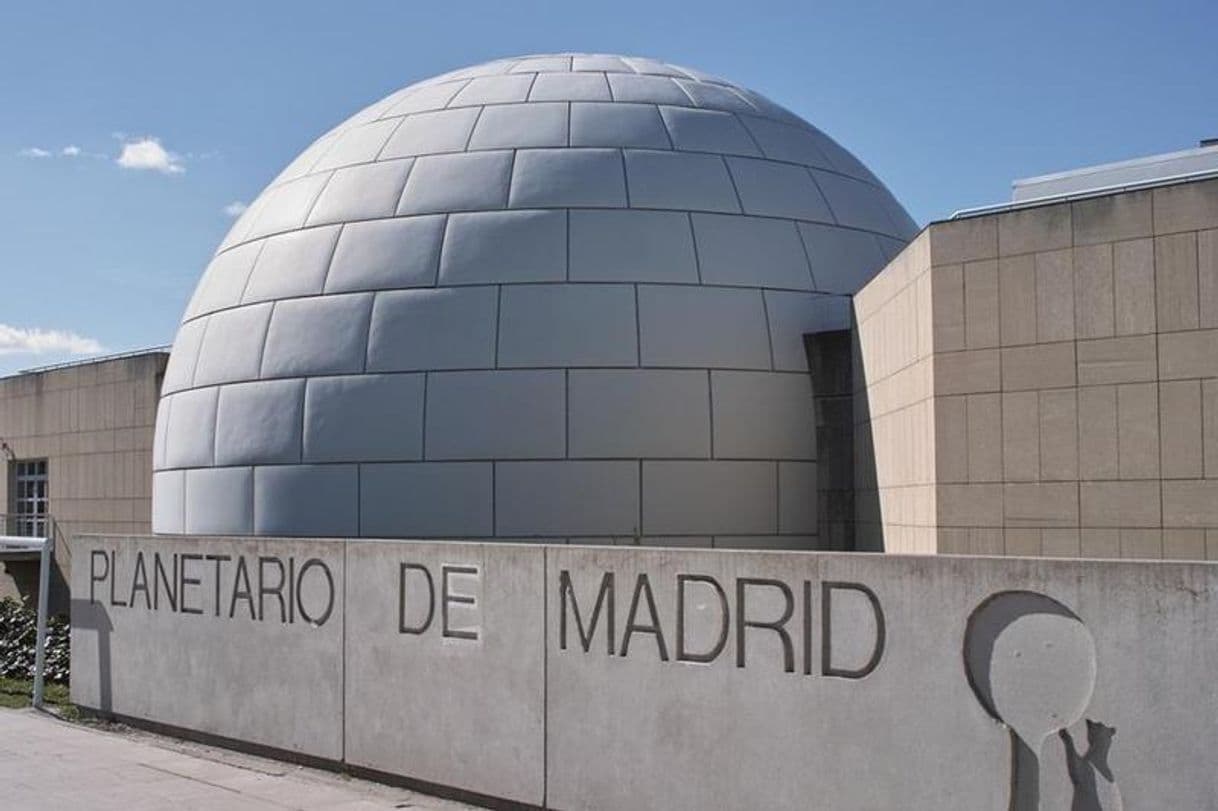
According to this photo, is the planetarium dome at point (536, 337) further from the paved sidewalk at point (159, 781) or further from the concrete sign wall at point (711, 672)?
the paved sidewalk at point (159, 781)

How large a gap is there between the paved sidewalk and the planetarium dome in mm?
5063

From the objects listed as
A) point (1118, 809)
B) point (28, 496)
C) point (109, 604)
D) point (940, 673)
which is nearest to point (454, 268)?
point (109, 604)

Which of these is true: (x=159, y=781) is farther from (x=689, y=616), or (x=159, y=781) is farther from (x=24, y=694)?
(x=24, y=694)

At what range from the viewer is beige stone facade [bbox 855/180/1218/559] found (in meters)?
11.0

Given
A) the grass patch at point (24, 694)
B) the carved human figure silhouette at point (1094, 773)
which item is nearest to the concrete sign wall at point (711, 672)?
the carved human figure silhouette at point (1094, 773)

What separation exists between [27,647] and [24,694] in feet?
13.1

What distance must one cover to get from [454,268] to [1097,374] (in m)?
8.63

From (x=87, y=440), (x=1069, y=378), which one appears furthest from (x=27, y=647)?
(x=1069, y=378)

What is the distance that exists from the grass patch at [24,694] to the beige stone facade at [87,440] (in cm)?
926

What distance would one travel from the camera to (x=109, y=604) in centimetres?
1436

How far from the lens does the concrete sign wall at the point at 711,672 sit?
22.4ft

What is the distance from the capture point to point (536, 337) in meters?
16.7

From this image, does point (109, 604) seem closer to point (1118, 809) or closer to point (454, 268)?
point (454, 268)

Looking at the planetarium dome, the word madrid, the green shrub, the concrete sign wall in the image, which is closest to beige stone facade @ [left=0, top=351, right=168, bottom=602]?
the green shrub
